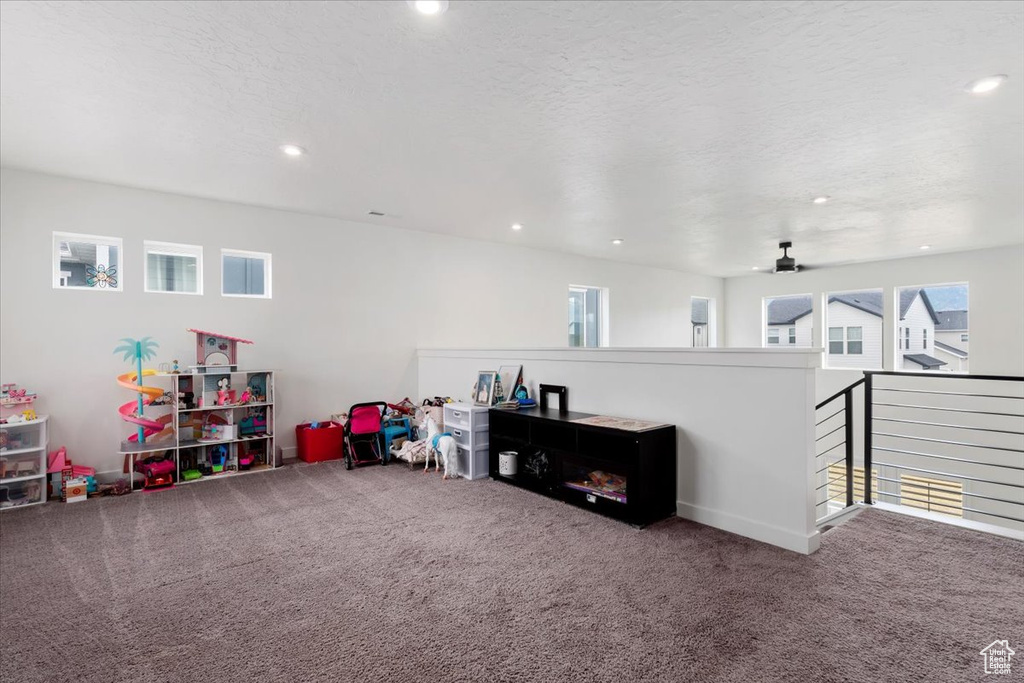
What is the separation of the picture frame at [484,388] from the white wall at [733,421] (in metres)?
1.10

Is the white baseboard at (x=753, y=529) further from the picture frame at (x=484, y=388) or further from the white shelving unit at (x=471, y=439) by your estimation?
the picture frame at (x=484, y=388)

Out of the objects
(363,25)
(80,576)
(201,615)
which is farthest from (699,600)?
(80,576)

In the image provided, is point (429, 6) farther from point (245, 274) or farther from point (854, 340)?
point (854, 340)

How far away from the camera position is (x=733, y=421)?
3.26 m

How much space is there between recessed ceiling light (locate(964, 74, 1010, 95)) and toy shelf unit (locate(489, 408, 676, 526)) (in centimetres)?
261

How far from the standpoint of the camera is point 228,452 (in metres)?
4.86

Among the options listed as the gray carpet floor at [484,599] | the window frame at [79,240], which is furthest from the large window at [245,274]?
the gray carpet floor at [484,599]

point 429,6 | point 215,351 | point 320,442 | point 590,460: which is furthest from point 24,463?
point 429,6

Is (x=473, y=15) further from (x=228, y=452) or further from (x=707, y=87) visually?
(x=228, y=452)

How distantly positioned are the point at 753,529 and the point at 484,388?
8.91ft

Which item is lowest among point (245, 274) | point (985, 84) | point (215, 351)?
point (215, 351)

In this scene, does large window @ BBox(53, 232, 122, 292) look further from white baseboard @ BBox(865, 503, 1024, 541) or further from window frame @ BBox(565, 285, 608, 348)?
white baseboard @ BBox(865, 503, 1024, 541)

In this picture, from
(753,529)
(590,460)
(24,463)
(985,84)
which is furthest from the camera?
(24,463)
